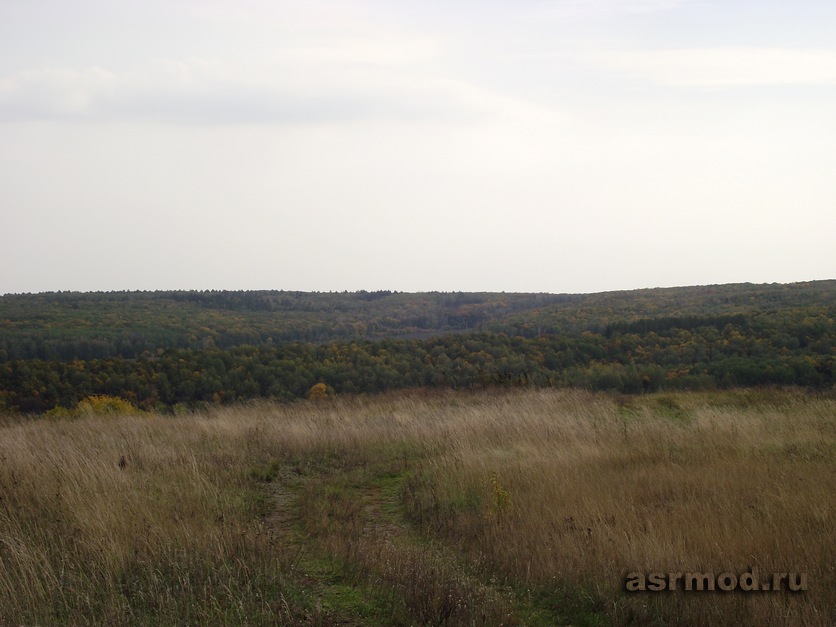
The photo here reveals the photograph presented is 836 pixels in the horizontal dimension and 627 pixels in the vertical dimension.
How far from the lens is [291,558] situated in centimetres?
522

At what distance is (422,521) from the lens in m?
6.99

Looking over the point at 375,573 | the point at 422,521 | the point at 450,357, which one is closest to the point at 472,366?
the point at 450,357

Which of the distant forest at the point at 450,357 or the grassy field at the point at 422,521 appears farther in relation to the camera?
the distant forest at the point at 450,357

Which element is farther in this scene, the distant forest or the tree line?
the distant forest

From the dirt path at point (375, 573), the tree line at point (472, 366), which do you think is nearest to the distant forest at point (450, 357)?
the tree line at point (472, 366)

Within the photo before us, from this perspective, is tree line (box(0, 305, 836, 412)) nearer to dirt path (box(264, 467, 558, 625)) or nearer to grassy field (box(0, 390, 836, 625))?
grassy field (box(0, 390, 836, 625))

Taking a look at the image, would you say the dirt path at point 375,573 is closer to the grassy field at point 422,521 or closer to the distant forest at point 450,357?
the grassy field at point 422,521

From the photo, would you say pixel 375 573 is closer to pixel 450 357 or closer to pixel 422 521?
pixel 422 521

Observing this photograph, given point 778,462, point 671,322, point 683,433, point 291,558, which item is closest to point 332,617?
point 291,558

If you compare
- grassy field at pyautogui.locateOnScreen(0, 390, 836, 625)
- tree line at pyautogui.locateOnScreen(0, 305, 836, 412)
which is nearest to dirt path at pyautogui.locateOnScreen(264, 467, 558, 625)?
grassy field at pyautogui.locateOnScreen(0, 390, 836, 625)

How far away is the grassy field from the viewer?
4410 mm

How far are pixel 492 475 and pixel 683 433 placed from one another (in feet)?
11.1

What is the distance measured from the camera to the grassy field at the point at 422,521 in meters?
4.41

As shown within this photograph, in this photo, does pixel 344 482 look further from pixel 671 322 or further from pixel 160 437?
pixel 671 322
